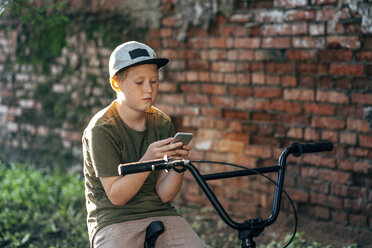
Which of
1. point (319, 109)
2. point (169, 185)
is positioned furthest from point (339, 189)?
point (169, 185)

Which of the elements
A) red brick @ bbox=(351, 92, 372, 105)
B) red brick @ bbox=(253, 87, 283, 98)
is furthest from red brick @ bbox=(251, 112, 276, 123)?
red brick @ bbox=(351, 92, 372, 105)

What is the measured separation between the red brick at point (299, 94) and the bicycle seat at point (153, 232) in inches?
71.9

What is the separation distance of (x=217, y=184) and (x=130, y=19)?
170 cm

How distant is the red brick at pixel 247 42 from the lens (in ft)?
12.4

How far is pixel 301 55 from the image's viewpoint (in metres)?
3.55

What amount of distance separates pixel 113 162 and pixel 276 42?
1.96 metres

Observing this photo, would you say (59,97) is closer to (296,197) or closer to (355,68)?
(296,197)

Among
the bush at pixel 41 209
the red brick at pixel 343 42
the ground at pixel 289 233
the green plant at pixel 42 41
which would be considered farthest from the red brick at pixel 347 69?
the green plant at pixel 42 41

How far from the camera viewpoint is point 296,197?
370cm

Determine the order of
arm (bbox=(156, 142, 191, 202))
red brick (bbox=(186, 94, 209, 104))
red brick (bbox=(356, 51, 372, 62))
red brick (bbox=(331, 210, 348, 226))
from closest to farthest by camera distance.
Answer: arm (bbox=(156, 142, 191, 202)) < red brick (bbox=(356, 51, 372, 62)) < red brick (bbox=(331, 210, 348, 226)) < red brick (bbox=(186, 94, 209, 104))

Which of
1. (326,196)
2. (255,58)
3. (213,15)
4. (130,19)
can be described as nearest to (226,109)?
(255,58)

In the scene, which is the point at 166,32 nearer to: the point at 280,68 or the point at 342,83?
the point at 280,68

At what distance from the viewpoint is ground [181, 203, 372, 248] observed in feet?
11.3

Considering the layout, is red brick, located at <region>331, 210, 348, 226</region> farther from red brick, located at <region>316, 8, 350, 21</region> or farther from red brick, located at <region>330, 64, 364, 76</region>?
red brick, located at <region>316, 8, 350, 21</region>
